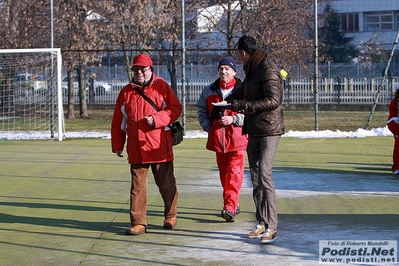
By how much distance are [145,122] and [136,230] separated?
1.18 metres

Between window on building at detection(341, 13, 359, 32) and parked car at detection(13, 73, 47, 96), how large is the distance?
128 ft

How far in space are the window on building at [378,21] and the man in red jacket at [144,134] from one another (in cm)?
5295

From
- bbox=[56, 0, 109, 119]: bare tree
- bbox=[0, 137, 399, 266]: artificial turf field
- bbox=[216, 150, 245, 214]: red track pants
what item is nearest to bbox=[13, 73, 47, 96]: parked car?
bbox=[56, 0, 109, 119]: bare tree

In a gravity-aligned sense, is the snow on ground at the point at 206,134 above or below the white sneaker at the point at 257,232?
above

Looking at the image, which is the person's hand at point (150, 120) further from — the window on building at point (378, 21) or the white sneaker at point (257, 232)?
the window on building at point (378, 21)

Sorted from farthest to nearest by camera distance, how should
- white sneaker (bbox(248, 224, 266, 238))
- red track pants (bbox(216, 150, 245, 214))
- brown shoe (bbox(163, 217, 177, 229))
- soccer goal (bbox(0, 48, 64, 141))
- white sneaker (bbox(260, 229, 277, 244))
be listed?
soccer goal (bbox(0, 48, 64, 141))
red track pants (bbox(216, 150, 245, 214))
brown shoe (bbox(163, 217, 177, 229))
white sneaker (bbox(248, 224, 266, 238))
white sneaker (bbox(260, 229, 277, 244))

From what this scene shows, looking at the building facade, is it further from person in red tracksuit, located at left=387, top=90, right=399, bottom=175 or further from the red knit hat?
the red knit hat

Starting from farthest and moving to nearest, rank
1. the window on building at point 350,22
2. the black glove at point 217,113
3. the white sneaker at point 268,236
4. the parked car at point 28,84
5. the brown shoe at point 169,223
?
the window on building at point 350,22
the parked car at point 28,84
the brown shoe at point 169,223
the black glove at point 217,113
the white sneaker at point 268,236

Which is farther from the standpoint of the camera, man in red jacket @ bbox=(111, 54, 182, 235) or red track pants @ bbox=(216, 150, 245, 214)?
red track pants @ bbox=(216, 150, 245, 214)

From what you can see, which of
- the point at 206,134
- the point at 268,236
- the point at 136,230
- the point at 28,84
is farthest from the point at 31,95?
the point at 268,236

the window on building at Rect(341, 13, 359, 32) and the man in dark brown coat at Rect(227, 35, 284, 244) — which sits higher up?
the window on building at Rect(341, 13, 359, 32)

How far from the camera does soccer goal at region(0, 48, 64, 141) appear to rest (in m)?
19.7

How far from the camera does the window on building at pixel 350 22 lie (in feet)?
194

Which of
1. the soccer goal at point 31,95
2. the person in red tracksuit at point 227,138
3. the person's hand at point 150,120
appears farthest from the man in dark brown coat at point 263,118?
the soccer goal at point 31,95
